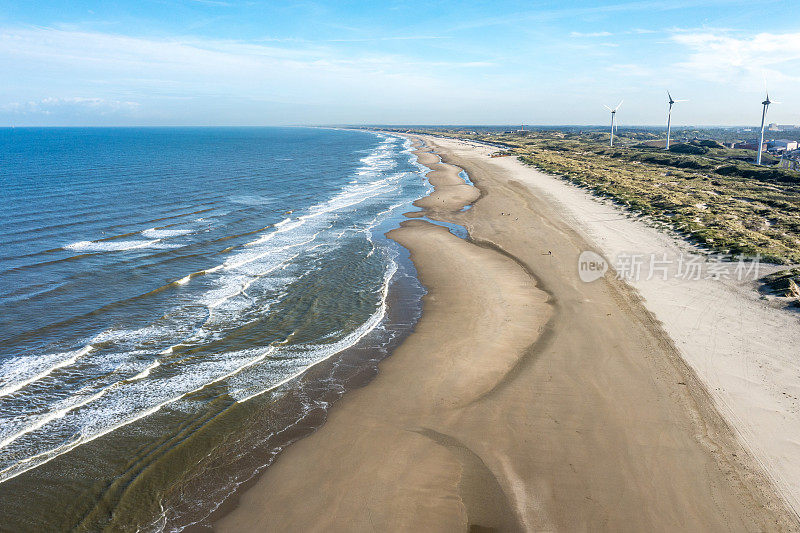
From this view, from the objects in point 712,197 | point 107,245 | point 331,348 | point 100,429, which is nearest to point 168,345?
point 100,429

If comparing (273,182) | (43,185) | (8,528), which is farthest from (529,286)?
(43,185)

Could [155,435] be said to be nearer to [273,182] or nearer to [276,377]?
[276,377]

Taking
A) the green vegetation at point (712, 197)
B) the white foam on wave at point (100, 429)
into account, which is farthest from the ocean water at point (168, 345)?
the green vegetation at point (712, 197)

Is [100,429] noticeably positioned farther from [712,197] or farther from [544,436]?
[712,197]

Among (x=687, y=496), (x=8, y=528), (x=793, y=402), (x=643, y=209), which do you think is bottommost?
(x=8, y=528)

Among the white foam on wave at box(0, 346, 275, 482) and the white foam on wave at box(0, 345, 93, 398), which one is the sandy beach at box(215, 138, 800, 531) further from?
the white foam on wave at box(0, 345, 93, 398)

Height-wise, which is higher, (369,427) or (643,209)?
(643,209)

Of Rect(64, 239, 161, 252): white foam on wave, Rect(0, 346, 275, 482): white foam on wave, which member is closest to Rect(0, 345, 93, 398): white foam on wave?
Rect(0, 346, 275, 482): white foam on wave
